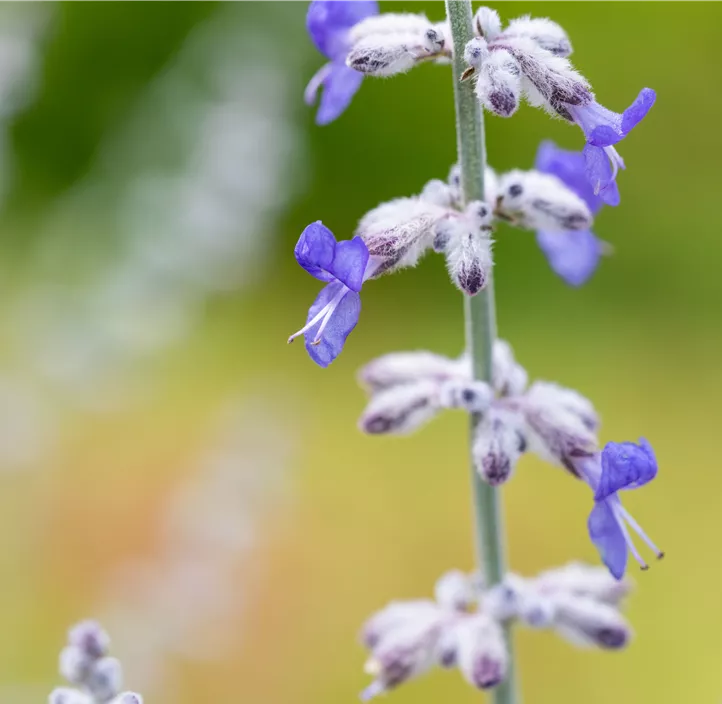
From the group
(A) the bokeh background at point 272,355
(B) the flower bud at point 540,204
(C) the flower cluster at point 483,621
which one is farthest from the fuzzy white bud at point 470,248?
(A) the bokeh background at point 272,355

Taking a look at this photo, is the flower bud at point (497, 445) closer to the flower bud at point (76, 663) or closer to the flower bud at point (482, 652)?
the flower bud at point (482, 652)

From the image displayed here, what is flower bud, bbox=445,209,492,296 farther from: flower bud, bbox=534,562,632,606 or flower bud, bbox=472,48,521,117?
flower bud, bbox=534,562,632,606

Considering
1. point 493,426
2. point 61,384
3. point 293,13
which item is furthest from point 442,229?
point 293,13

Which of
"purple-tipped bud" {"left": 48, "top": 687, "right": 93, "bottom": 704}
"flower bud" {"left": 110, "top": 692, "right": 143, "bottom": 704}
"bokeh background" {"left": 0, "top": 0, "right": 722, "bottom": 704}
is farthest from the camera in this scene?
"bokeh background" {"left": 0, "top": 0, "right": 722, "bottom": 704}

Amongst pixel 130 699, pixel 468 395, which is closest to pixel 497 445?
pixel 468 395

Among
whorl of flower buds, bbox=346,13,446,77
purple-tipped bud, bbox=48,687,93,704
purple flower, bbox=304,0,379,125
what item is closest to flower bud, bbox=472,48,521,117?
whorl of flower buds, bbox=346,13,446,77
